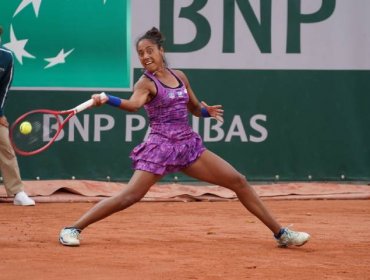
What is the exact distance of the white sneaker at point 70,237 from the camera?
698cm

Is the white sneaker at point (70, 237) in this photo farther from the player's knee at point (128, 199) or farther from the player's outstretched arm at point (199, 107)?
the player's outstretched arm at point (199, 107)

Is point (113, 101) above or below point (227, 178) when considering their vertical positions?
above

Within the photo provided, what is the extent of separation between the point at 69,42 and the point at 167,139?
12.9 ft

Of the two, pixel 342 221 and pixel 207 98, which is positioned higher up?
pixel 207 98

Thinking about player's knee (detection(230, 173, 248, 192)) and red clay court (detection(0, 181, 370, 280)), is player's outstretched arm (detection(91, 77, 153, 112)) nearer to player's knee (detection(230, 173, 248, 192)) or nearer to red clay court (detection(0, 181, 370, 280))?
player's knee (detection(230, 173, 248, 192))

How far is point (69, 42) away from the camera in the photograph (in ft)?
35.0

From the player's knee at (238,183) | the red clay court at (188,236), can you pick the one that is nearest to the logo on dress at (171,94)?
the player's knee at (238,183)

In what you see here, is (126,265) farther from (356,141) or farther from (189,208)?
(356,141)

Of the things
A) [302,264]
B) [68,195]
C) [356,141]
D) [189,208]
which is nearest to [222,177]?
[302,264]

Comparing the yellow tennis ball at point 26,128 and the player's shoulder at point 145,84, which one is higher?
the player's shoulder at point 145,84

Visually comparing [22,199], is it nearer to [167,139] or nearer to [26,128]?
[26,128]

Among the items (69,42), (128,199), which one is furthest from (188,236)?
(69,42)

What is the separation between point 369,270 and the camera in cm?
629

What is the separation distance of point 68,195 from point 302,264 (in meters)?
4.32
